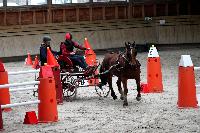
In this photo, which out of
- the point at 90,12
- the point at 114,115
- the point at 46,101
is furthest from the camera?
the point at 90,12

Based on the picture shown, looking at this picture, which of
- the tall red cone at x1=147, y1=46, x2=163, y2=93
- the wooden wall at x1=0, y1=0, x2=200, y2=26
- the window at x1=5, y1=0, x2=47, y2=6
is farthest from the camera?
the window at x1=5, y1=0, x2=47, y2=6

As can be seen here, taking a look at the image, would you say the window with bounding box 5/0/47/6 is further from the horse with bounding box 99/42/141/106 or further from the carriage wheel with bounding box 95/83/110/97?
the horse with bounding box 99/42/141/106

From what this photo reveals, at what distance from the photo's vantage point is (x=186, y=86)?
11555 millimetres

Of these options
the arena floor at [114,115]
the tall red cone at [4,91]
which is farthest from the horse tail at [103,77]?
the tall red cone at [4,91]

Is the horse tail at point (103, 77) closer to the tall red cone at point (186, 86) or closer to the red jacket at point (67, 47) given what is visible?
the red jacket at point (67, 47)

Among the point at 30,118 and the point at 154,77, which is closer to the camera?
the point at 30,118

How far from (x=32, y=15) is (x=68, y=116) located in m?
18.0

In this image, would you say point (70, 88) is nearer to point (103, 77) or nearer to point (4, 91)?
→ point (103, 77)

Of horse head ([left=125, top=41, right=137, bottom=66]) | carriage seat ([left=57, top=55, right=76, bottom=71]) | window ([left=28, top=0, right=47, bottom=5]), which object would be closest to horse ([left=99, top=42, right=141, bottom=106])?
horse head ([left=125, top=41, right=137, bottom=66])

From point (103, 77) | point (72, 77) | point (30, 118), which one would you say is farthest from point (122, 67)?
point (30, 118)

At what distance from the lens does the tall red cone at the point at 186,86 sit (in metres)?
11.5

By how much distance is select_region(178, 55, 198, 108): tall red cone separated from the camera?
11516 millimetres

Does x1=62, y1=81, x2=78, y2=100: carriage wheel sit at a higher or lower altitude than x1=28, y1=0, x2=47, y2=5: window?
lower

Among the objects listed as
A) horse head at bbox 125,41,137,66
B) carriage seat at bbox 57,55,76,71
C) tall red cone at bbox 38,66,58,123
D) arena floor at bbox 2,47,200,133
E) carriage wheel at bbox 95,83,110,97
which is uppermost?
horse head at bbox 125,41,137,66
